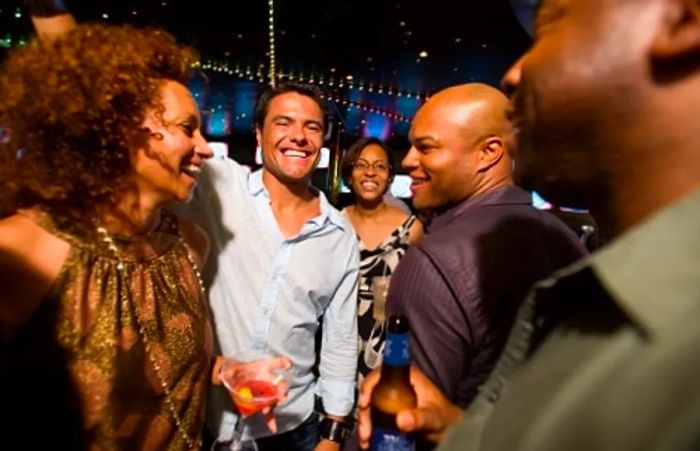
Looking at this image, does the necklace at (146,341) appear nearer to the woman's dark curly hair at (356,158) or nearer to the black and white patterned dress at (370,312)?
the black and white patterned dress at (370,312)

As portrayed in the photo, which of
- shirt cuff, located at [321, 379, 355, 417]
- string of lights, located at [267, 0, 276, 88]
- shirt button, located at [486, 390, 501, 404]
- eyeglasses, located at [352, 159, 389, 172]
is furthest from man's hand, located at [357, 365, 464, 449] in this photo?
string of lights, located at [267, 0, 276, 88]

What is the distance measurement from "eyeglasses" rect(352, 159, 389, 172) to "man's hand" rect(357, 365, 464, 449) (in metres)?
2.35

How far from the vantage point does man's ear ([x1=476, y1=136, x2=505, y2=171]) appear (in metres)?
1.66

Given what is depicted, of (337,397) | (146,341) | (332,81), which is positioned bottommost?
(337,397)

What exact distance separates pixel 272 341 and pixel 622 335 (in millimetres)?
1581

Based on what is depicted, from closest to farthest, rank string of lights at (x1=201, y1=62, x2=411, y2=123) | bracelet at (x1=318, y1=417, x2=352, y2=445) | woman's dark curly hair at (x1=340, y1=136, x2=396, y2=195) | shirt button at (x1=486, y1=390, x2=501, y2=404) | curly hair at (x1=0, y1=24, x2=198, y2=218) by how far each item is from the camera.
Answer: shirt button at (x1=486, y1=390, x2=501, y2=404), curly hair at (x1=0, y1=24, x2=198, y2=218), bracelet at (x1=318, y1=417, x2=352, y2=445), woman's dark curly hair at (x1=340, y1=136, x2=396, y2=195), string of lights at (x1=201, y1=62, x2=411, y2=123)

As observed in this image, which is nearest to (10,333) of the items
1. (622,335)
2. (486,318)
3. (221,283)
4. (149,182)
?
(149,182)

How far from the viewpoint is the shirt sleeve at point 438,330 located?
1357 millimetres

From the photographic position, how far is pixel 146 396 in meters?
1.38

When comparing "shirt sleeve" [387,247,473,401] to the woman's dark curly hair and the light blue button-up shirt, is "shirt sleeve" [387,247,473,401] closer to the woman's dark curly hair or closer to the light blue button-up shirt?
the light blue button-up shirt

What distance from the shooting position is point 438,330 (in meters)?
1.37

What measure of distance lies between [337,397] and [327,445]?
0.18 metres

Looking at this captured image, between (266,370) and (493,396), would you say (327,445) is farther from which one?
(493,396)

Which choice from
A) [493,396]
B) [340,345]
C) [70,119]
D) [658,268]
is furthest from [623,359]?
[340,345]
